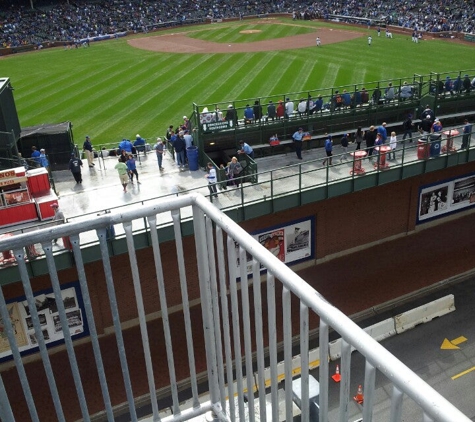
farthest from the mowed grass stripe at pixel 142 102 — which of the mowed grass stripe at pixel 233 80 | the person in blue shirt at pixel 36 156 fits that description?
the person in blue shirt at pixel 36 156

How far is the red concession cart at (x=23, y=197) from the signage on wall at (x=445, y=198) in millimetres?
13219

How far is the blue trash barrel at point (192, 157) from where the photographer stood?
1847 centimetres

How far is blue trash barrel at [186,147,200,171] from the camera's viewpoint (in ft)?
60.6

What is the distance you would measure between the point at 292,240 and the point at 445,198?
7.02 metres

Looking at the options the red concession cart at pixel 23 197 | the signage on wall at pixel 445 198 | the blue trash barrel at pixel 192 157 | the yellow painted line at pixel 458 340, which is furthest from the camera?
the signage on wall at pixel 445 198

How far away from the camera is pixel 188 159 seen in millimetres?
18672

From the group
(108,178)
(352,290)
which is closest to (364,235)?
(352,290)

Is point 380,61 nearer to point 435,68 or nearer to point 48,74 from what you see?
point 435,68

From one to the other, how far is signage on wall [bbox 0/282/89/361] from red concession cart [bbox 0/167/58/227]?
2.52 m

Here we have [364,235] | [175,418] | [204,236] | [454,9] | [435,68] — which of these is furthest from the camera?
[454,9]

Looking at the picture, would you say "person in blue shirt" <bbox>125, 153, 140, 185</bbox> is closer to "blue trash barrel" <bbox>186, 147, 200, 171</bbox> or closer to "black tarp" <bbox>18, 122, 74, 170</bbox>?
"blue trash barrel" <bbox>186, 147, 200, 171</bbox>

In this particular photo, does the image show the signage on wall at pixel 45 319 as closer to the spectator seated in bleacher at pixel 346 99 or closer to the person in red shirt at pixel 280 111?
the person in red shirt at pixel 280 111

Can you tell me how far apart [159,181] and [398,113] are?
1101 centimetres

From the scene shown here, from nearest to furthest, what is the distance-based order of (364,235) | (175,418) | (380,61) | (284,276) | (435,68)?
(284,276), (175,418), (364,235), (435,68), (380,61)
